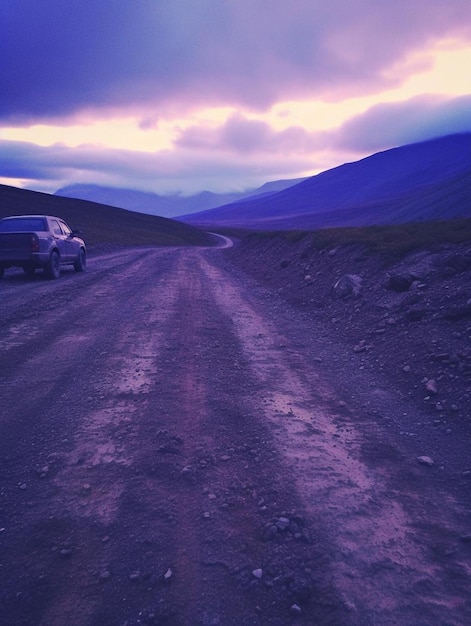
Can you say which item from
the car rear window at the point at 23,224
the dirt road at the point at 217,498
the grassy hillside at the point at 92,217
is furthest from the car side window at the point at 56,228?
the grassy hillside at the point at 92,217

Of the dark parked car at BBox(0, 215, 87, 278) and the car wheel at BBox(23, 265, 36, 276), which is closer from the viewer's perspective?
the dark parked car at BBox(0, 215, 87, 278)

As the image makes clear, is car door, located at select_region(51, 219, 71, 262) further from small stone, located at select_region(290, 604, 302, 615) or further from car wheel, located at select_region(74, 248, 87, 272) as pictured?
small stone, located at select_region(290, 604, 302, 615)

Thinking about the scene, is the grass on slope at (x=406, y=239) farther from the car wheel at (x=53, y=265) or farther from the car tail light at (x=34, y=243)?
the car tail light at (x=34, y=243)

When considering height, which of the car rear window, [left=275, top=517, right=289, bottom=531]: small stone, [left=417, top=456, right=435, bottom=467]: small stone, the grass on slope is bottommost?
[left=417, top=456, right=435, bottom=467]: small stone

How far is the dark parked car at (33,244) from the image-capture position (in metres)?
15.5

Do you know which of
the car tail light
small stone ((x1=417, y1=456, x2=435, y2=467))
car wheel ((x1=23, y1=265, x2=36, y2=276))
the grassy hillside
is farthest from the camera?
the grassy hillside

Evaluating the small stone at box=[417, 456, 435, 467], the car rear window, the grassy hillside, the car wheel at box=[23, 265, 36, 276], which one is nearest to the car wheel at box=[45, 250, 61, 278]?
the car wheel at box=[23, 265, 36, 276]

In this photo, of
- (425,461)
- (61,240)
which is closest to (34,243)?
(61,240)

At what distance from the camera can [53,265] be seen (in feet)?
53.1

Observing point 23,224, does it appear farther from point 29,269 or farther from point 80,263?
point 80,263

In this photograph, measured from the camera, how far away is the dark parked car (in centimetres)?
1550

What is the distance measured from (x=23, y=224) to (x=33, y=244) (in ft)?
4.11

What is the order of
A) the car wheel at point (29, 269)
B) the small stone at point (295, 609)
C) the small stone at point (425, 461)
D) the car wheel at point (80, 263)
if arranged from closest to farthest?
the small stone at point (295, 609) < the small stone at point (425, 461) < the car wheel at point (29, 269) < the car wheel at point (80, 263)

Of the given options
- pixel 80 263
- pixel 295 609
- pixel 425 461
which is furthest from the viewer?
pixel 80 263
